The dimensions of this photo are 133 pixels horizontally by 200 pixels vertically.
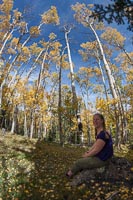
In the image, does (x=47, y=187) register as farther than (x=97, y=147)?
Yes

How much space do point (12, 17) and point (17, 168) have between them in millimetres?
14007

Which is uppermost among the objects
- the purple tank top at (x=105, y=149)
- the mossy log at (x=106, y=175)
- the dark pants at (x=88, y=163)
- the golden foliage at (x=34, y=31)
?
the golden foliage at (x=34, y=31)

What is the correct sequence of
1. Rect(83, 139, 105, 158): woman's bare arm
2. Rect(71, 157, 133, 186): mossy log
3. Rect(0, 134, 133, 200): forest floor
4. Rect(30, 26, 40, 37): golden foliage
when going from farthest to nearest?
Rect(30, 26, 40, 37): golden foliage, Rect(71, 157, 133, 186): mossy log, Rect(83, 139, 105, 158): woman's bare arm, Rect(0, 134, 133, 200): forest floor

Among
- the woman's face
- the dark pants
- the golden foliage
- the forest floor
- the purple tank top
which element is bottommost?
the forest floor

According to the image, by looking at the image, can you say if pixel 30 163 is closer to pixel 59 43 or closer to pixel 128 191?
pixel 128 191

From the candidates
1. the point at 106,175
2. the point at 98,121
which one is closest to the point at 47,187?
the point at 106,175

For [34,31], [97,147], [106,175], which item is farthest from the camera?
[34,31]

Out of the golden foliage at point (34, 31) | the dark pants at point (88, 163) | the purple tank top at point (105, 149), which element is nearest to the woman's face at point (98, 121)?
the purple tank top at point (105, 149)

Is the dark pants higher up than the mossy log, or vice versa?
the dark pants

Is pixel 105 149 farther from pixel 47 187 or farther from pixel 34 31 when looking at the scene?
pixel 34 31

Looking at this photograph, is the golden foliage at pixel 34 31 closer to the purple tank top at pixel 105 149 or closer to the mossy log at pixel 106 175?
the purple tank top at pixel 105 149

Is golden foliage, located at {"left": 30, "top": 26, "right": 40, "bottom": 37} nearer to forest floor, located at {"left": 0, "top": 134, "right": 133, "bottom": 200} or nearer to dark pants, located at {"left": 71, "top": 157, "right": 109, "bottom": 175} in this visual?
forest floor, located at {"left": 0, "top": 134, "right": 133, "bottom": 200}

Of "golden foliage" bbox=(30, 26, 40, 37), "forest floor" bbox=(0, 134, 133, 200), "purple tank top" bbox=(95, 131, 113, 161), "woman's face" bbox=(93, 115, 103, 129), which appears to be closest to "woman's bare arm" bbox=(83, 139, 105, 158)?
"purple tank top" bbox=(95, 131, 113, 161)

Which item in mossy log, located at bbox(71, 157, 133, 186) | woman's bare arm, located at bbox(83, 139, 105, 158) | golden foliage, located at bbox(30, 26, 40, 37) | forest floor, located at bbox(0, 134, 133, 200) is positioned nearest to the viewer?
forest floor, located at bbox(0, 134, 133, 200)
